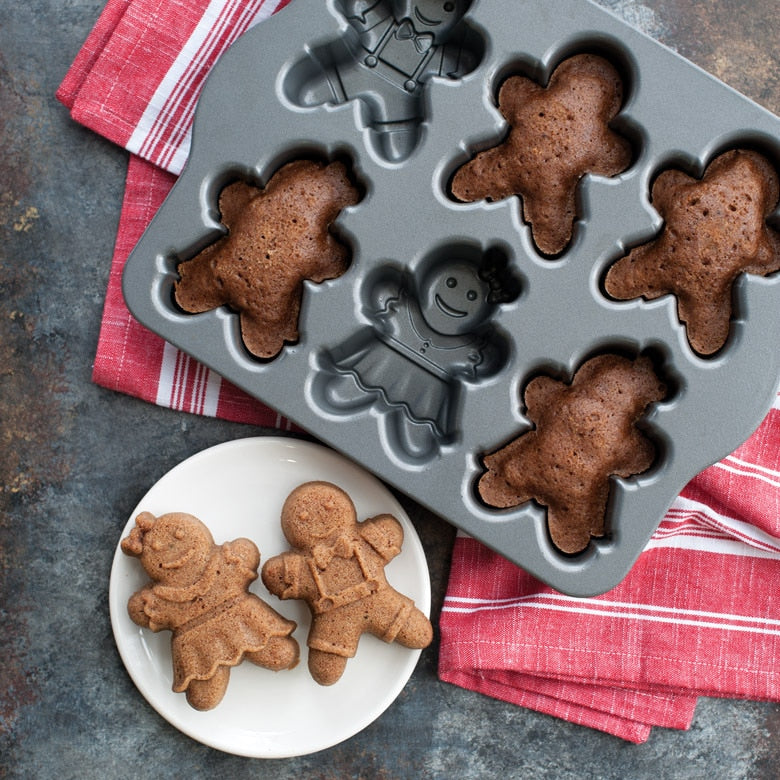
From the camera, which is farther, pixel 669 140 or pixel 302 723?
pixel 302 723

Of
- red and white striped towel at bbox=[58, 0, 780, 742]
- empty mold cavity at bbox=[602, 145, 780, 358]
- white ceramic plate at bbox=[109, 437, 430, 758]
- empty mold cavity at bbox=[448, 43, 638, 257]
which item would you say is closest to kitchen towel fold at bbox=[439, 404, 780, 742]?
red and white striped towel at bbox=[58, 0, 780, 742]

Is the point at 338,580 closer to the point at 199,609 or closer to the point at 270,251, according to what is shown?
the point at 199,609

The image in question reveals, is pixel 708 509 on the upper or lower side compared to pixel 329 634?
upper

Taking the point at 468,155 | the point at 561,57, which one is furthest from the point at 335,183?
the point at 561,57

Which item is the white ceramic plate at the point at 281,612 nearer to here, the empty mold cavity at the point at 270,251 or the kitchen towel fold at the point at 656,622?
the kitchen towel fold at the point at 656,622

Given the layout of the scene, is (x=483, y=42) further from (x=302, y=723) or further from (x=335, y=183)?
(x=302, y=723)

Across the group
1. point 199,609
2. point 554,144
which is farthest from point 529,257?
point 199,609

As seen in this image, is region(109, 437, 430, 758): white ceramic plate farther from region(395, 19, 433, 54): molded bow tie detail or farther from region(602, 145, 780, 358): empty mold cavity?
region(395, 19, 433, 54): molded bow tie detail
